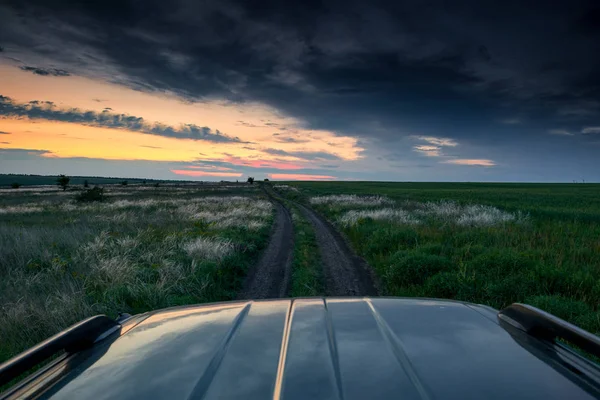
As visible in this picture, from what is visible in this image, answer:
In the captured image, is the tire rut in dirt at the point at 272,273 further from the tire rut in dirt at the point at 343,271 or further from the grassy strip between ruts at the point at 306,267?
the tire rut in dirt at the point at 343,271

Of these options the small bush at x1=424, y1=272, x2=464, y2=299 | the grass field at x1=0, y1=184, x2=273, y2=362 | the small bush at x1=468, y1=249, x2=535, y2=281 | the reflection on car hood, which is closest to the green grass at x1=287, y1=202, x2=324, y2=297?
the grass field at x1=0, y1=184, x2=273, y2=362

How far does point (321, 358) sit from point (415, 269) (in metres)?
7.59

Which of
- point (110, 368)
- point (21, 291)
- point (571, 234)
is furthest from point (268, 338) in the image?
point (571, 234)

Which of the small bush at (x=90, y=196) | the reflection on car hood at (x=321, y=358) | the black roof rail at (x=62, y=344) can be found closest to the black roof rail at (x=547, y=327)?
the reflection on car hood at (x=321, y=358)

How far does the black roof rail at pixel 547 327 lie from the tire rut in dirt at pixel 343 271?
224 inches

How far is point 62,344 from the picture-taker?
1.53 m

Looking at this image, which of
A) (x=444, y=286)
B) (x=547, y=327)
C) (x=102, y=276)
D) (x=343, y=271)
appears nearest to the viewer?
(x=547, y=327)

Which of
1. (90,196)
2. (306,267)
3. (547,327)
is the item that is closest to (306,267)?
(306,267)

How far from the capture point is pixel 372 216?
671 inches

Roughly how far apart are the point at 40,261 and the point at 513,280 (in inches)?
460

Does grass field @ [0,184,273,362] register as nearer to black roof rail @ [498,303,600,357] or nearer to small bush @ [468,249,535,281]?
small bush @ [468,249,535,281]

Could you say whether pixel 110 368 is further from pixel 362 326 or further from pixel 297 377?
pixel 362 326

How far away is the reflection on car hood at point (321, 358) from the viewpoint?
49.0 inches

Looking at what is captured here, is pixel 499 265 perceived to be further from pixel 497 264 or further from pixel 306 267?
pixel 306 267
